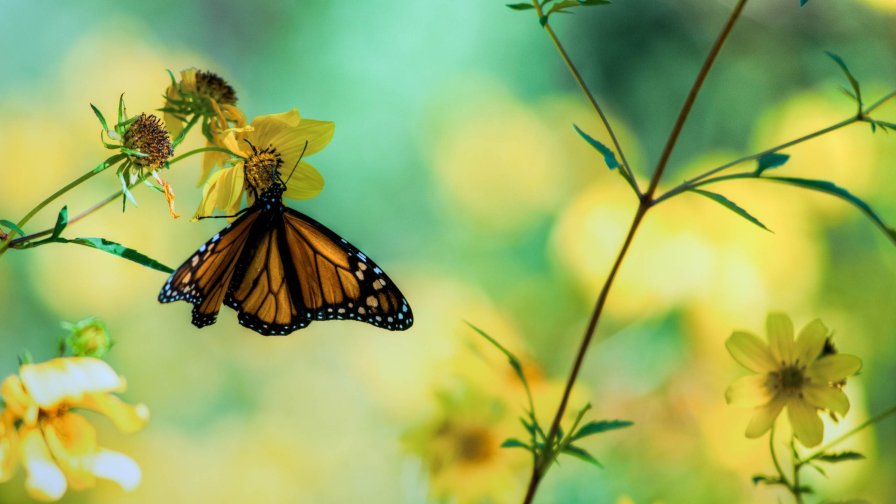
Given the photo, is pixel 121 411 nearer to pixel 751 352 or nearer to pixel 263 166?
pixel 263 166

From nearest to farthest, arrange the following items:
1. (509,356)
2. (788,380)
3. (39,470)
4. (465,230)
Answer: (39,470)
(509,356)
(788,380)
(465,230)

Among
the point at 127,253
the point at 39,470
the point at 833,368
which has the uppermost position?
the point at 833,368

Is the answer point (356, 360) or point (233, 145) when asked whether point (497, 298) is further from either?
point (233, 145)

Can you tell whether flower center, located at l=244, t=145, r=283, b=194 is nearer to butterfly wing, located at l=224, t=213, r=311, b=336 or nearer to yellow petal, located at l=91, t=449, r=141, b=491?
butterfly wing, located at l=224, t=213, r=311, b=336

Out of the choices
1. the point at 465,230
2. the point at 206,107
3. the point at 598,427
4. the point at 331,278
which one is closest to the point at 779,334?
the point at 598,427

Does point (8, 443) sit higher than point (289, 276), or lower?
lower

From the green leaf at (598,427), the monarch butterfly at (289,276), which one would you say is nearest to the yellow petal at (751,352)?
the green leaf at (598,427)
